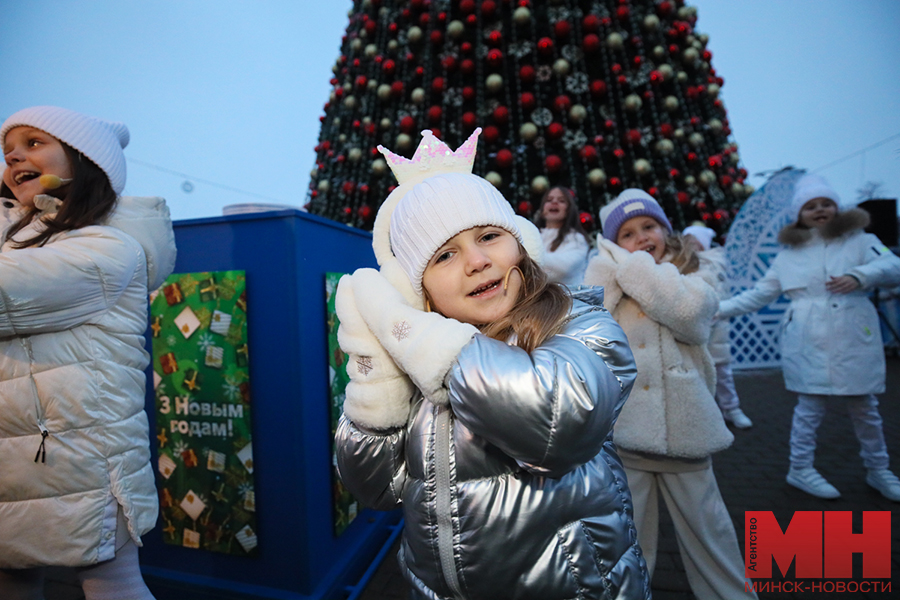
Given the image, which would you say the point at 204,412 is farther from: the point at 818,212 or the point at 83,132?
the point at 818,212

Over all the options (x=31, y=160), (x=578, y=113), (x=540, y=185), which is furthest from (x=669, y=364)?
(x=578, y=113)

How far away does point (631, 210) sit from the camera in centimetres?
225

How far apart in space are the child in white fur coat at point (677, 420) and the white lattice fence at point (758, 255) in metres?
5.51

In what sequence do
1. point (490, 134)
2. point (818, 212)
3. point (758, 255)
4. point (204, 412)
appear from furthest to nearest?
point (758, 255), point (490, 134), point (818, 212), point (204, 412)

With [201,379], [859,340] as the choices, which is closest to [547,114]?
[859,340]

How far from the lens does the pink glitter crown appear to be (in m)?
1.35

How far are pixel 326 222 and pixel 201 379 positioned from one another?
99 centimetres

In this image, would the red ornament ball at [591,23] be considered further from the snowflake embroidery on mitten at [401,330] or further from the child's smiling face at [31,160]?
the snowflake embroidery on mitten at [401,330]

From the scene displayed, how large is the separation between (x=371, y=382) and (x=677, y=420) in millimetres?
1494

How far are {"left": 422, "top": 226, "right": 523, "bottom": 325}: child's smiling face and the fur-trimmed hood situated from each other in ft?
10.4

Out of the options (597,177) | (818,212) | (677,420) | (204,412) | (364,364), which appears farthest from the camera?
(597,177)

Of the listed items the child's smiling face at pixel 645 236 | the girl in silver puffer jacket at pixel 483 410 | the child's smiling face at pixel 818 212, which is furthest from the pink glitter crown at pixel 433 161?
the child's smiling face at pixel 818 212

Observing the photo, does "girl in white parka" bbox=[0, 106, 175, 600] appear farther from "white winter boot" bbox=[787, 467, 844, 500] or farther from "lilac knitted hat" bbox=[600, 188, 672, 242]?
"white winter boot" bbox=[787, 467, 844, 500]

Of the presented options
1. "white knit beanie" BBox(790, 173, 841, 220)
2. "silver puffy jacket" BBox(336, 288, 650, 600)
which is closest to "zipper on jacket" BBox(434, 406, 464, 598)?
"silver puffy jacket" BBox(336, 288, 650, 600)
